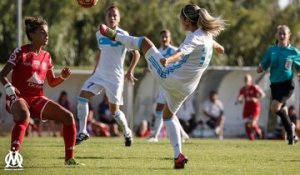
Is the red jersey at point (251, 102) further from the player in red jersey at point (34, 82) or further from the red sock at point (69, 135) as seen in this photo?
the red sock at point (69, 135)

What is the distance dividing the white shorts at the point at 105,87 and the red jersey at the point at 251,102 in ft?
31.2

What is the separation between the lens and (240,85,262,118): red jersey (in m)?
25.0

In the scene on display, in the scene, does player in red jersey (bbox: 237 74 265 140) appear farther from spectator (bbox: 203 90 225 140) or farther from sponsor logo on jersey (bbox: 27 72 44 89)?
sponsor logo on jersey (bbox: 27 72 44 89)

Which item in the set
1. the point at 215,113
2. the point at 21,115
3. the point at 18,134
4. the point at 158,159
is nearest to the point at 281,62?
the point at 158,159

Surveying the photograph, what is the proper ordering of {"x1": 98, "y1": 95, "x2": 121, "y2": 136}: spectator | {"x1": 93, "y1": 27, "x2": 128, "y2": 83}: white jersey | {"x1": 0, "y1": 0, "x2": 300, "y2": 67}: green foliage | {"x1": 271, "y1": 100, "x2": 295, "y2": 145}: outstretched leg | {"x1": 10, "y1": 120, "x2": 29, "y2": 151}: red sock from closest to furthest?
{"x1": 10, "y1": 120, "x2": 29, "y2": 151}: red sock < {"x1": 93, "y1": 27, "x2": 128, "y2": 83}: white jersey < {"x1": 271, "y1": 100, "x2": 295, "y2": 145}: outstretched leg < {"x1": 98, "y1": 95, "x2": 121, "y2": 136}: spectator < {"x1": 0, "y1": 0, "x2": 300, "y2": 67}: green foliage

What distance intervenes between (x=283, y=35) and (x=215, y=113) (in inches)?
418

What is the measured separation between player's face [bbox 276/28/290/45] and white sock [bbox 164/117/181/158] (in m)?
6.06

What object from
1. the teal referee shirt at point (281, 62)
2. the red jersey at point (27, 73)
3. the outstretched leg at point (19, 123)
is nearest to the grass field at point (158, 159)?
the outstretched leg at point (19, 123)

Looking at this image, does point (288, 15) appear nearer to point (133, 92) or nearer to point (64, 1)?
point (64, 1)

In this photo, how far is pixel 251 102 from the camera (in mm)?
25016

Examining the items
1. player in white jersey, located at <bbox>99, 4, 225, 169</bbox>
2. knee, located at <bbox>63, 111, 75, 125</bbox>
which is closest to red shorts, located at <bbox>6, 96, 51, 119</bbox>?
knee, located at <bbox>63, 111, 75, 125</bbox>

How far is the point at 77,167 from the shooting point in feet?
37.3

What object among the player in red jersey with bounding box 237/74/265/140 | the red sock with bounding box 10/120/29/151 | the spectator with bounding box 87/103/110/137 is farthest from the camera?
the spectator with bounding box 87/103/110/137

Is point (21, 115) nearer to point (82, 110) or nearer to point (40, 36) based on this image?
point (40, 36)
